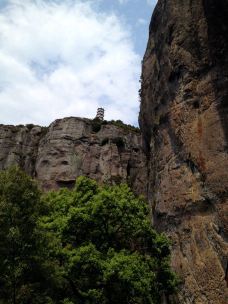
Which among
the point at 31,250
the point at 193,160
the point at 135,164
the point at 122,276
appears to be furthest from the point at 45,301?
the point at 135,164

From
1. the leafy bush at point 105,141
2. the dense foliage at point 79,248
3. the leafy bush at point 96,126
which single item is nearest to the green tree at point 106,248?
the dense foliage at point 79,248

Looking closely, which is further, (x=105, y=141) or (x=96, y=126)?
(x=96, y=126)

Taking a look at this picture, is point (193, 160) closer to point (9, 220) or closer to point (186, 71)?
point (186, 71)

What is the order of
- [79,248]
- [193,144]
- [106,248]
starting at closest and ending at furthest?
[79,248] < [106,248] < [193,144]

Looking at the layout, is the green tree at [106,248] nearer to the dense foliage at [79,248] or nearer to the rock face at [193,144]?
the dense foliage at [79,248]

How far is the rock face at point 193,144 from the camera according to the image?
2772cm

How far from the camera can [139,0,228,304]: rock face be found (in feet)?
90.9

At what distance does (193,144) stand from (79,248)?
11447 millimetres

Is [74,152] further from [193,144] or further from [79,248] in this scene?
[79,248]

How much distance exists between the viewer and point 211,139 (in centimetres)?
2950

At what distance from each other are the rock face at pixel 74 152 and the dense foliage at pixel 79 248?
23338 mm

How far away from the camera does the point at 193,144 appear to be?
101ft

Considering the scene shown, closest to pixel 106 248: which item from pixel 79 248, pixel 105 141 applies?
pixel 79 248

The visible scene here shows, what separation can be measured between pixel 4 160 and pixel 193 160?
33159mm
